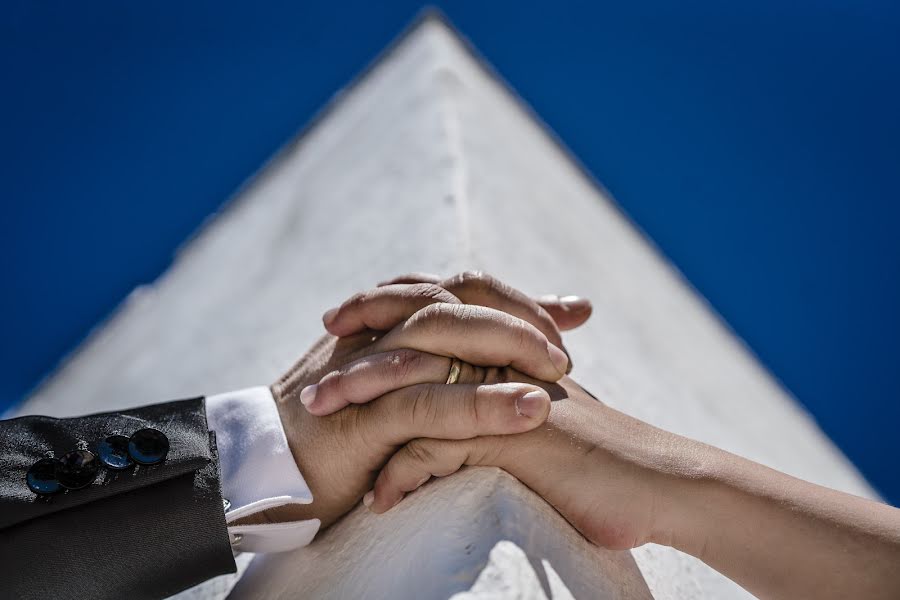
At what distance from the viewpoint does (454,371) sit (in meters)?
0.75

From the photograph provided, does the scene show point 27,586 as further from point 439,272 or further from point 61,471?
point 439,272

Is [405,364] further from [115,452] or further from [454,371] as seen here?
[115,452]

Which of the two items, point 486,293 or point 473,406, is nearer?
point 473,406

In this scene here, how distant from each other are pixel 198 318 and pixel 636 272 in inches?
50.6

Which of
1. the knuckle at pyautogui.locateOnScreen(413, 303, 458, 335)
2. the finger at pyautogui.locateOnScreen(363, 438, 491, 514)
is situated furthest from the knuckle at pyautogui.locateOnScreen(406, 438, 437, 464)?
the knuckle at pyautogui.locateOnScreen(413, 303, 458, 335)

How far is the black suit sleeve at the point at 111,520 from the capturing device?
2.07ft

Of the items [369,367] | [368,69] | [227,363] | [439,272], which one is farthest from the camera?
[368,69]

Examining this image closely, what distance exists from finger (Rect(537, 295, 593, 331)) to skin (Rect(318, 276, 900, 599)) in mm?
221

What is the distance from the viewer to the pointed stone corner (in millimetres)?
611

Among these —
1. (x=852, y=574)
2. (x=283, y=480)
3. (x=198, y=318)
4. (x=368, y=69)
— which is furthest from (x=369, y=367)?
(x=368, y=69)

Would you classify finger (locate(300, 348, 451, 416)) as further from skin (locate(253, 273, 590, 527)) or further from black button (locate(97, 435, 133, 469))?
black button (locate(97, 435, 133, 469))

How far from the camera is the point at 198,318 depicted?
2023 millimetres

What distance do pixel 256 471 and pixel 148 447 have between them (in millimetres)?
119

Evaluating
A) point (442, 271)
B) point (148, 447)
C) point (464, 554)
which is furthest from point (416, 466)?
point (442, 271)
